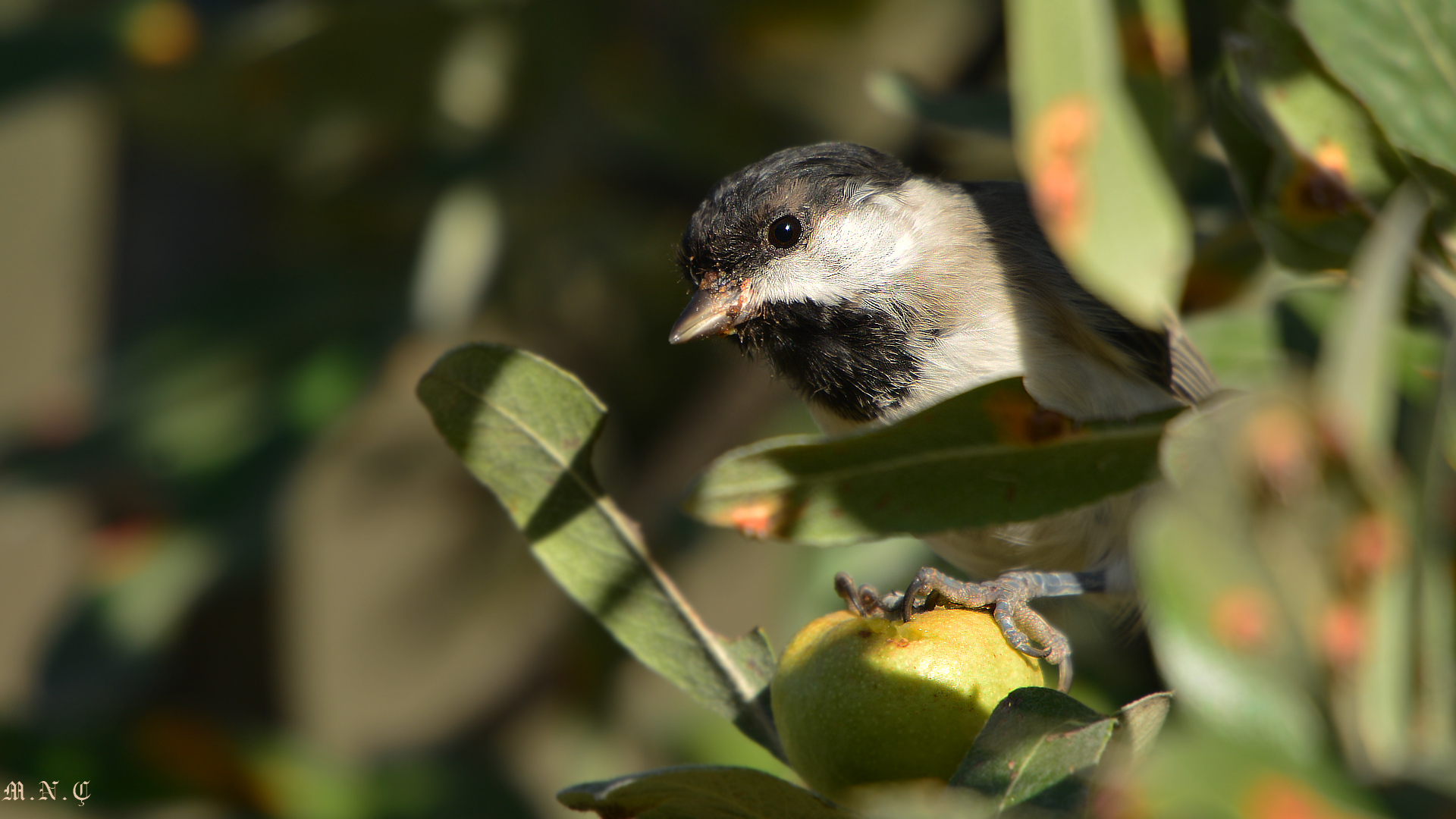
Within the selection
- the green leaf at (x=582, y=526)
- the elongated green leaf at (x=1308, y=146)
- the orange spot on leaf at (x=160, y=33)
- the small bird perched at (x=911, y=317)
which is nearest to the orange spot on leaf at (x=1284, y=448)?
the elongated green leaf at (x=1308, y=146)

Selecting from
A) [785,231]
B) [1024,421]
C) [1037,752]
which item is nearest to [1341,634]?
[1037,752]

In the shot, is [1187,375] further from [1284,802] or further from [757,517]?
[1284,802]

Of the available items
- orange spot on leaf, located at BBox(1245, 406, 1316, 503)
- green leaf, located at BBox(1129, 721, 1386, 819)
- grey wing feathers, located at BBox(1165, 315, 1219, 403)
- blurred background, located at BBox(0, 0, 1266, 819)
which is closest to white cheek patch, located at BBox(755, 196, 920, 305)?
blurred background, located at BBox(0, 0, 1266, 819)

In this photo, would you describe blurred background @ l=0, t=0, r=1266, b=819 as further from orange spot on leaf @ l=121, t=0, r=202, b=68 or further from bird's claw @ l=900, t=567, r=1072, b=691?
bird's claw @ l=900, t=567, r=1072, b=691

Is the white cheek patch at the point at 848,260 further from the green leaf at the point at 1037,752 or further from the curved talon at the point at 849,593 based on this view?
the green leaf at the point at 1037,752

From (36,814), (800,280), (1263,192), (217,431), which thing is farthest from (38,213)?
(1263,192)

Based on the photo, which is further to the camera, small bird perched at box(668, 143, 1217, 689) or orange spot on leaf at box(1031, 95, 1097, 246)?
small bird perched at box(668, 143, 1217, 689)
